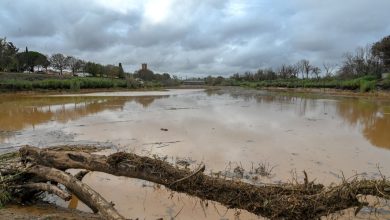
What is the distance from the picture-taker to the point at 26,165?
5.14 metres

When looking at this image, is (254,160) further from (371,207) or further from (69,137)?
(69,137)

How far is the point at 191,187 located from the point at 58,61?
246 ft

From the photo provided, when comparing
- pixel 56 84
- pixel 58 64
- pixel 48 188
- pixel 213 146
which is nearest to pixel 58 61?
pixel 58 64

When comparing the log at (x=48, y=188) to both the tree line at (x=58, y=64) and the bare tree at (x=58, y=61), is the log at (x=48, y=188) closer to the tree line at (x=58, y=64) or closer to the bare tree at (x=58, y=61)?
the tree line at (x=58, y=64)

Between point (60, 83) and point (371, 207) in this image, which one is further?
point (60, 83)

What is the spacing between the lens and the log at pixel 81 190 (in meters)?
3.89

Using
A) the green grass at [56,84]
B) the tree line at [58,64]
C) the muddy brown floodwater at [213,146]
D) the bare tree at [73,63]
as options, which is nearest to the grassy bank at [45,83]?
the green grass at [56,84]

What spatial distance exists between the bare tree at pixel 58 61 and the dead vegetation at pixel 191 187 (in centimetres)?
7266

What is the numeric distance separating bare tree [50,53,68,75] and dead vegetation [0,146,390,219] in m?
72.7

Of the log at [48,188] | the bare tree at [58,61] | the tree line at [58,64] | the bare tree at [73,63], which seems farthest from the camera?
the bare tree at [73,63]

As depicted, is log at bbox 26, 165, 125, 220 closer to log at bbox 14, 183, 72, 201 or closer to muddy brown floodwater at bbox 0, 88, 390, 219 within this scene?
log at bbox 14, 183, 72, 201

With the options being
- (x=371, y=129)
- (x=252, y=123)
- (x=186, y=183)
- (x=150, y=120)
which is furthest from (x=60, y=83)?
(x=186, y=183)

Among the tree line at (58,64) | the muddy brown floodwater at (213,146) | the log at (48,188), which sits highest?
the tree line at (58,64)

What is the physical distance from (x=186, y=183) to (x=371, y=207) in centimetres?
267
